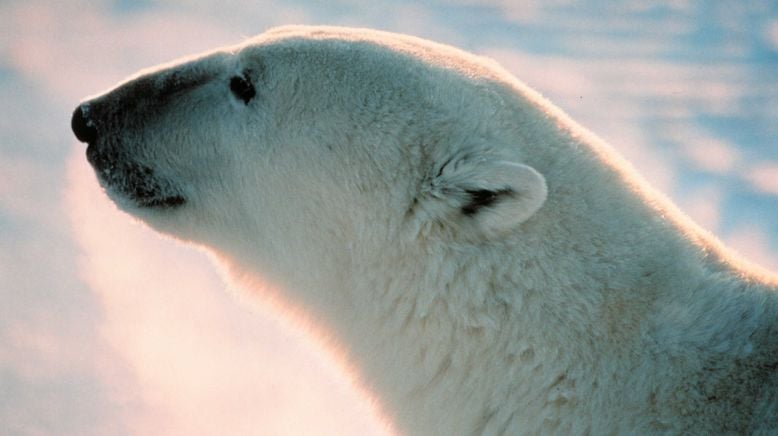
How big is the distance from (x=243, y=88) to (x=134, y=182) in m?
0.75

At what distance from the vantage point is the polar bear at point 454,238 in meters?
3.33

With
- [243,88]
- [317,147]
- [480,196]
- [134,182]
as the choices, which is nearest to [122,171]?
[134,182]

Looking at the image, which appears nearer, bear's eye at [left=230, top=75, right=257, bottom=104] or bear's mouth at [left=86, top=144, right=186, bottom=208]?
bear's eye at [left=230, top=75, right=257, bottom=104]

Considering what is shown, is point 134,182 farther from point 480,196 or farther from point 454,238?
point 480,196

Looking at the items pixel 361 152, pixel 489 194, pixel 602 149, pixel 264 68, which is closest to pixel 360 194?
pixel 361 152

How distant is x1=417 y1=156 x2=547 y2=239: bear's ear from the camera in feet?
10.7

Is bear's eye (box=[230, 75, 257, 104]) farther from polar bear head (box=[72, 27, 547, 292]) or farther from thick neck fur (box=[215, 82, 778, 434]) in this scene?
thick neck fur (box=[215, 82, 778, 434])

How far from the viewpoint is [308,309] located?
3.94 meters

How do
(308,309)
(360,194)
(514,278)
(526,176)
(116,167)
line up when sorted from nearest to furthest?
(526,176) → (514,278) → (360,194) → (308,309) → (116,167)

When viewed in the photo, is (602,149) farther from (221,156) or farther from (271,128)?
(221,156)

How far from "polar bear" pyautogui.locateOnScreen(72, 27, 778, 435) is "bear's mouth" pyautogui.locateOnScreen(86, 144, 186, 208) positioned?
11 mm

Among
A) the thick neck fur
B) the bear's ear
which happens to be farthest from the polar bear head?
the thick neck fur

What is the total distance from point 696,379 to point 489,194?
110cm

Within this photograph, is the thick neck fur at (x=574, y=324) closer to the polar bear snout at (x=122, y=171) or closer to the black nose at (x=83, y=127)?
the polar bear snout at (x=122, y=171)
